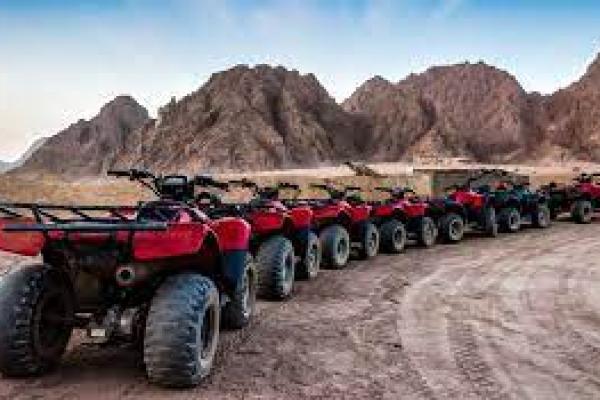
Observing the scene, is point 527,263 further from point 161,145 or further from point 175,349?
point 161,145

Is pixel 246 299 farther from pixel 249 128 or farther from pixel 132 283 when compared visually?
pixel 249 128

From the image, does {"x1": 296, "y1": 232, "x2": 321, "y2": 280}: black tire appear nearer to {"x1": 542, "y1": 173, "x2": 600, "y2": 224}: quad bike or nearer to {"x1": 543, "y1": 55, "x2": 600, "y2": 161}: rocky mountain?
{"x1": 542, "y1": 173, "x2": 600, "y2": 224}: quad bike

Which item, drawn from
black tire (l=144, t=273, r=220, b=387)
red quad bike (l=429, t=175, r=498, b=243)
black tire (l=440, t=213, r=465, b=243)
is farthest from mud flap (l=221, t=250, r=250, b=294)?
black tire (l=440, t=213, r=465, b=243)

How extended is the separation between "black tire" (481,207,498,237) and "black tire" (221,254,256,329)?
11596 millimetres

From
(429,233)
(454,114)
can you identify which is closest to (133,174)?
(429,233)

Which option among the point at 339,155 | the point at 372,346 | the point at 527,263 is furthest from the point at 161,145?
the point at 372,346

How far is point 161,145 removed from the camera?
96.4 meters

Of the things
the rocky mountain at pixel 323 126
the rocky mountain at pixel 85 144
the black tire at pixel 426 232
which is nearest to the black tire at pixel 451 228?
the black tire at pixel 426 232

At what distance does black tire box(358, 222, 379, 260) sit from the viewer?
1489 cm

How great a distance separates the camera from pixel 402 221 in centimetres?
1675

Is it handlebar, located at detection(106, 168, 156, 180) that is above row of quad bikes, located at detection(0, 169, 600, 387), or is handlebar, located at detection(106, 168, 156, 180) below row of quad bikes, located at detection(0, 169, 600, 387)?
above

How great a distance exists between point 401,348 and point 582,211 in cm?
1717

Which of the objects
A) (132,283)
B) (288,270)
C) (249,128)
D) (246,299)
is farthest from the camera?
(249,128)

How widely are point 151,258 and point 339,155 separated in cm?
9208
